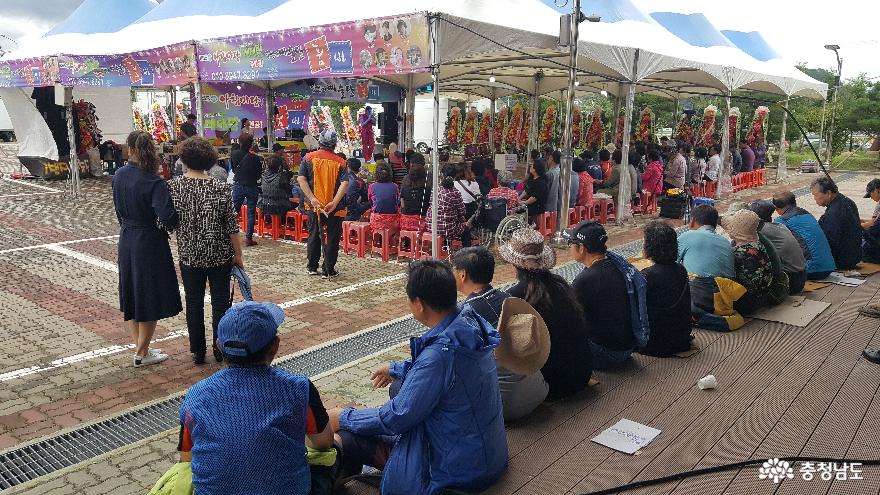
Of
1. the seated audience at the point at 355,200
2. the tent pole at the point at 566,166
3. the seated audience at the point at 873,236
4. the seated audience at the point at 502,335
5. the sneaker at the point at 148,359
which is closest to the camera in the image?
the seated audience at the point at 502,335

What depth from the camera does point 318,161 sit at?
6.84 metres

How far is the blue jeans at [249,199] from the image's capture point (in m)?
8.82

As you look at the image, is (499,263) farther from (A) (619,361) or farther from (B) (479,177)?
(A) (619,361)

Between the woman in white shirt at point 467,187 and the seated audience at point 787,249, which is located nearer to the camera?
the seated audience at point 787,249

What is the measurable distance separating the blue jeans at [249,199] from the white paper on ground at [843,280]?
7.02 metres

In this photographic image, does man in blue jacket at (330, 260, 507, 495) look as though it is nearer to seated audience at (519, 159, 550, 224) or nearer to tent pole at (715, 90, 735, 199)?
Result: seated audience at (519, 159, 550, 224)

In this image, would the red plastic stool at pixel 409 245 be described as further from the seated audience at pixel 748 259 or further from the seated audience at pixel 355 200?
the seated audience at pixel 748 259

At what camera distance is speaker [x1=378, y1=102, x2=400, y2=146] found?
18734 millimetres

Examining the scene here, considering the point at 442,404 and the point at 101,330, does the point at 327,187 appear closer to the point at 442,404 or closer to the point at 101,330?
the point at 101,330

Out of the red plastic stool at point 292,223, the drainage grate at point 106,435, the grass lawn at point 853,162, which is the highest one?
the grass lawn at point 853,162

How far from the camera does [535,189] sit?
8797 mm

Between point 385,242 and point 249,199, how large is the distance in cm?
236

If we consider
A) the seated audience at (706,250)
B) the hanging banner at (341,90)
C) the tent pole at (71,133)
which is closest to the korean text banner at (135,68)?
the tent pole at (71,133)


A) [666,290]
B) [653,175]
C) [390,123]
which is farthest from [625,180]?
[390,123]
